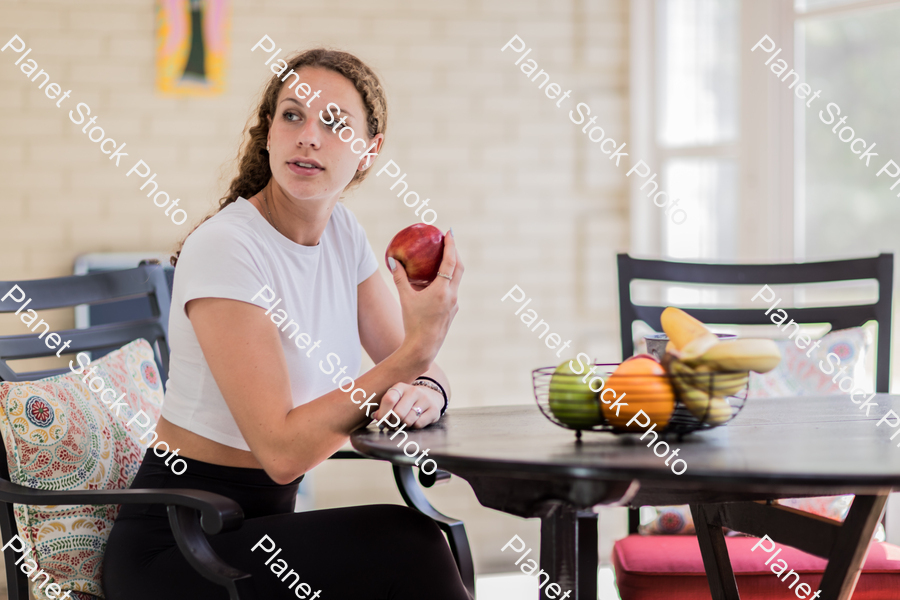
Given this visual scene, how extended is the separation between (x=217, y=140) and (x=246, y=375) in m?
2.24

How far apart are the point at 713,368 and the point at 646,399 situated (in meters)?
0.09

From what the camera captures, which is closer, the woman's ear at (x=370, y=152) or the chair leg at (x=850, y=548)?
the chair leg at (x=850, y=548)

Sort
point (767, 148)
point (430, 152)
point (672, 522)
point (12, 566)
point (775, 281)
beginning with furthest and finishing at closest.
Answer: point (430, 152) < point (767, 148) < point (775, 281) < point (672, 522) < point (12, 566)

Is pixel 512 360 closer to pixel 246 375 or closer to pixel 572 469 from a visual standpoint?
pixel 246 375

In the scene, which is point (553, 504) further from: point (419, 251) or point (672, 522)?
point (672, 522)

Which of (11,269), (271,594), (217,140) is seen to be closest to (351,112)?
(271,594)

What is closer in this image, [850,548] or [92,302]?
[850,548]

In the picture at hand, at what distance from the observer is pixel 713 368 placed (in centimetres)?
98

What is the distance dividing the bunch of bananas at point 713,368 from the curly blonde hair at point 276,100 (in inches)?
33.4

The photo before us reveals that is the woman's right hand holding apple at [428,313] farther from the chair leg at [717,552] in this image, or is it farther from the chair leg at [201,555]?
the chair leg at [717,552]

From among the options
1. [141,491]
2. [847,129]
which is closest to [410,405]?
[141,491]

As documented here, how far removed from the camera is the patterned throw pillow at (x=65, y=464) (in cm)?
133

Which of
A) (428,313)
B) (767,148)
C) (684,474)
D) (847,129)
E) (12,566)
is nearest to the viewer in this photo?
(684,474)

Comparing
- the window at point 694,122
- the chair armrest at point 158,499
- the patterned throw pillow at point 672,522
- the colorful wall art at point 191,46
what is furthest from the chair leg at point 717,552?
the colorful wall art at point 191,46
